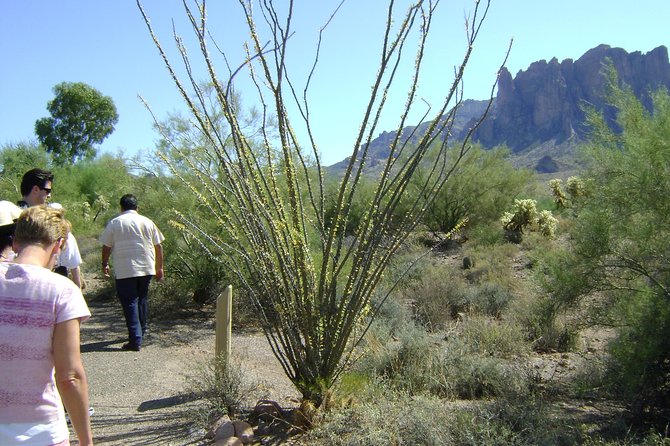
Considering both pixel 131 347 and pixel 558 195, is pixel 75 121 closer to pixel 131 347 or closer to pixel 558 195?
pixel 558 195

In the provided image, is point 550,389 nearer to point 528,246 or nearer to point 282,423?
point 282,423

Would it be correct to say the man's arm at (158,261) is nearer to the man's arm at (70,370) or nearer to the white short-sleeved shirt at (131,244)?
the white short-sleeved shirt at (131,244)

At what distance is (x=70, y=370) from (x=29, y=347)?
0.63ft

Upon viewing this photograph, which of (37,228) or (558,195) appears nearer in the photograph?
(37,228)

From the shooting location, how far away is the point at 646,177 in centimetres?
628

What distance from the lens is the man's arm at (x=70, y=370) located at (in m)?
2.72

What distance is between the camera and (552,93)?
98062 mm

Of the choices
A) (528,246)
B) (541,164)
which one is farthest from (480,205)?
(541,164)

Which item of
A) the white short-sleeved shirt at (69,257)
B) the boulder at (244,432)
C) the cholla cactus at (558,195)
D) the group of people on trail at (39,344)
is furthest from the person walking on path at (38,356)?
the cholla cactus at (558,195)

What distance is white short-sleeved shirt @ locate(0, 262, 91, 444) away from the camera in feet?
8.73

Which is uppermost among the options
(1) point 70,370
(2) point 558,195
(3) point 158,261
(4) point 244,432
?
A: (2) point 558,195

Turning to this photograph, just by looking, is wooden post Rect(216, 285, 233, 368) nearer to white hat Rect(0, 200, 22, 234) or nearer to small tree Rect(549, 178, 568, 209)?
white hat Rect(0, 200, 22, 234)

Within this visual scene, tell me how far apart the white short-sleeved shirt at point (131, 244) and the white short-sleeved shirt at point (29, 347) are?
4992 millimetres

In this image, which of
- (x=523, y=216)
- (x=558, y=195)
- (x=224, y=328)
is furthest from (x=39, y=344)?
(x=558, y=195)
